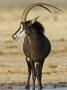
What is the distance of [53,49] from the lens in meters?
30.8

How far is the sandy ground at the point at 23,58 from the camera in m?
21.9

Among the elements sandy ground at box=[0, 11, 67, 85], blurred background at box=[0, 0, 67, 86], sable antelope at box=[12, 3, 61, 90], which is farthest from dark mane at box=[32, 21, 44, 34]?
blurred background at box=[0, 0, 67, 86]

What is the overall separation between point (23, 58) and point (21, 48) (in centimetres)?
357

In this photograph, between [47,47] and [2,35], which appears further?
[2,35]

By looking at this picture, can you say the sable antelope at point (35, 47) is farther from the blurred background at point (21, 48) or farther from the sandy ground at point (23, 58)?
the blurred background at point (21, 48)

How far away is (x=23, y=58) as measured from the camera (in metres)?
27.8

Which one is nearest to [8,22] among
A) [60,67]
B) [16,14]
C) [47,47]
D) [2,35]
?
[16,14]

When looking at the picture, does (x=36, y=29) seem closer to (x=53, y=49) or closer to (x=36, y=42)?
(x=36, y=42)

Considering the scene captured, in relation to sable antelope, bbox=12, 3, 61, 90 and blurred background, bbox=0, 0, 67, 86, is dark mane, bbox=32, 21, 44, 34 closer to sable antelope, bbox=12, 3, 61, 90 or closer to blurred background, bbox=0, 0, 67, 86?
sable antelope, bbox=12, 3, 61, 90

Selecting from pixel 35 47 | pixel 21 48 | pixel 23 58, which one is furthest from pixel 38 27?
pixel 21 48

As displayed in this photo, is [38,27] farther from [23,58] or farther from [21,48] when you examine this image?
[21,48]

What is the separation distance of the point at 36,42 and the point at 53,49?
38.6 feet

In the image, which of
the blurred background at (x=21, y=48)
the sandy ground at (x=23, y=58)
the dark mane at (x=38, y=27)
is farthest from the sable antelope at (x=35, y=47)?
the blurred background at (x=21, y=48)

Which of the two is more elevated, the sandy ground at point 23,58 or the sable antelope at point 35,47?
the sable antelope at point 35,47
